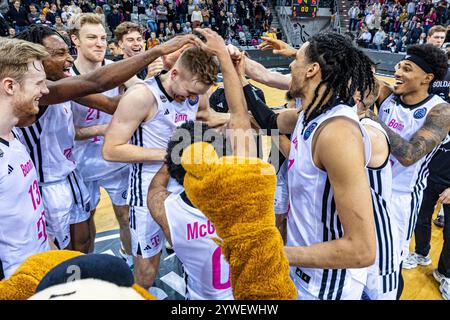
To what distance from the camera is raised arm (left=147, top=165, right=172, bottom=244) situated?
177 cm

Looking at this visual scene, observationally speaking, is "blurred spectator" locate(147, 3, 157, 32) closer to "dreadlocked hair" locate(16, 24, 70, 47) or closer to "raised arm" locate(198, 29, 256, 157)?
"dreadlocked hair" locate(16, 24, 70, 47)

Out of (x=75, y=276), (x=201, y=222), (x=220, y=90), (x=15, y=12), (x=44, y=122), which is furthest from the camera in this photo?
(x=15, y=12)

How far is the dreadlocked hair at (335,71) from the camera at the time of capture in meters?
1.79

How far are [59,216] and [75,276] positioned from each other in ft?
7.51

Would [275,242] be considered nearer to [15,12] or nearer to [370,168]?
[370,168]

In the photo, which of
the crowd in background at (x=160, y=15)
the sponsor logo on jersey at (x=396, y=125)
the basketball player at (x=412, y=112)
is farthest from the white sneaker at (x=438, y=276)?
the crowd in background at (x=160, y=15)

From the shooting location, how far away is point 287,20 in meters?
22.5

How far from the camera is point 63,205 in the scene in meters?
2.82

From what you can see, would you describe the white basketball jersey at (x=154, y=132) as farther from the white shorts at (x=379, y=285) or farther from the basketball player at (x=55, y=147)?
the white shorts at (x=379, y=285)

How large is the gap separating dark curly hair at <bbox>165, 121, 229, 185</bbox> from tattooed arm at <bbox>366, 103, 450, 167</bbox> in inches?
42.3

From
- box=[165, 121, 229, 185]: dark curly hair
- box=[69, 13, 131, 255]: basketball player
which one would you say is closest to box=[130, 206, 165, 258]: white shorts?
box=[69, 13, 131, 255]: basketball player

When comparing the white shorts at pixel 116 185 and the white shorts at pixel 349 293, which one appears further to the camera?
the white shorts at pixel 116 185

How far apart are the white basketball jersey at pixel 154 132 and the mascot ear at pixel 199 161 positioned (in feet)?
6.33
